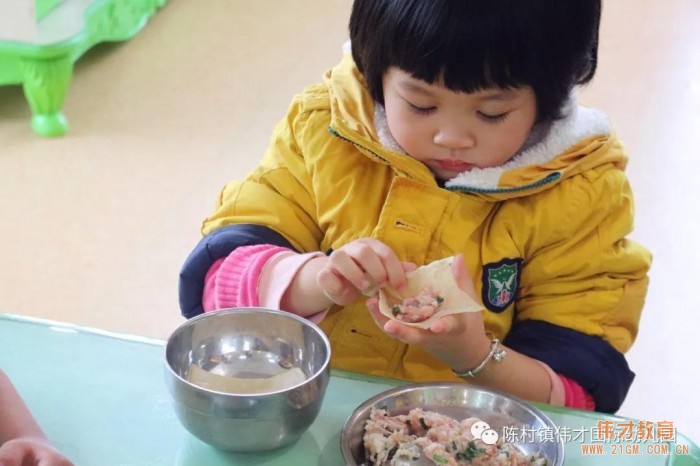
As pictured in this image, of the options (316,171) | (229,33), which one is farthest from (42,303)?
(229,33)

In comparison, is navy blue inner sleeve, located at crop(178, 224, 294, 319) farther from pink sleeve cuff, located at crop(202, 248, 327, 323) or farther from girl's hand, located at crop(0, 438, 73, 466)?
girl's hand, located at crop(0, 438, 73, 466)

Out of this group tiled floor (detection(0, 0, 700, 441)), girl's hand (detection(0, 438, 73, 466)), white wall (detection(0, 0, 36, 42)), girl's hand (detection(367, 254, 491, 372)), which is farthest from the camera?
white wall (detection(0, 0, 36, 42))

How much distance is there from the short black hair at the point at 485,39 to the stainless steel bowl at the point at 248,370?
26 cm

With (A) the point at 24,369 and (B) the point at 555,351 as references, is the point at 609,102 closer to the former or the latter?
(B) the point at 555,351

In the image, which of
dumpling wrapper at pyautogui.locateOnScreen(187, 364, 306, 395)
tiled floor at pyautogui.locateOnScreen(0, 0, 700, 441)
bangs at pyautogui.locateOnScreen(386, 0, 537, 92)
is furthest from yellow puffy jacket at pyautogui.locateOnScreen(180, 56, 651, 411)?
tiled floor at pyautogui.locateOnScreen(0, 0, 700, 441)

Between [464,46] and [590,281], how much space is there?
11.2 inches

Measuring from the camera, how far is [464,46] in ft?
2.59

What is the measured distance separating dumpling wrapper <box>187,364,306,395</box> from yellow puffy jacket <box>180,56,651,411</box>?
234 mm

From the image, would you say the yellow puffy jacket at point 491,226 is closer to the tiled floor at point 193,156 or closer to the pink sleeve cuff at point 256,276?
the pink sleeve cuff at point 256,276

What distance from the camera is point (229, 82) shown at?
8.97ft

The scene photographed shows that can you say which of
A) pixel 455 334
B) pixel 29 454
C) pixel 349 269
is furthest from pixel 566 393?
pixel 29 454

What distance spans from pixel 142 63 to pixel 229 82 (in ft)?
0.94

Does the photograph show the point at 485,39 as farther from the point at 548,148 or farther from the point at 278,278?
the point at 278,278

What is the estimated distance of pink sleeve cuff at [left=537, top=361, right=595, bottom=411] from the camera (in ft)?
2.90
